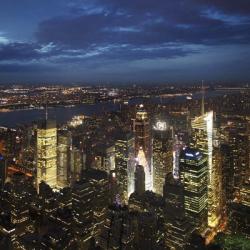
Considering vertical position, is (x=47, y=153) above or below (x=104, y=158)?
above

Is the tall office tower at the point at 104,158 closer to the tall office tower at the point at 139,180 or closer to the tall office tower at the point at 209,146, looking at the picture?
the tall office tower at the point at 139,180

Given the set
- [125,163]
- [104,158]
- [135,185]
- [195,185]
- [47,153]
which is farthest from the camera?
[47,153]

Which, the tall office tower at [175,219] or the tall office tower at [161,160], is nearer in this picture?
the tall office tower at [175,219]

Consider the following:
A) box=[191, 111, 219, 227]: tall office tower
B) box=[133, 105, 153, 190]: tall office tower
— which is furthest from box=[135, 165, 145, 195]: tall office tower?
box=[191, 111, 219, 227]: tall office tower

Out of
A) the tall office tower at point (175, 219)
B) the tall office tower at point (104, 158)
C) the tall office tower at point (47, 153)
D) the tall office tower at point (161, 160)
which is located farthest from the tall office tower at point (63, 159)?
the tall office tower at point (175, 219)

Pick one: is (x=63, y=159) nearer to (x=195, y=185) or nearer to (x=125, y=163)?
(x=125, y=163)

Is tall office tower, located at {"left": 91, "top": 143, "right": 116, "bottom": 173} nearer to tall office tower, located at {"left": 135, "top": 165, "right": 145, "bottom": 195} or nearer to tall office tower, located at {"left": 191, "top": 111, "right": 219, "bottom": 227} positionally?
tall office tower, located at {"left": 135, "top": 165, "right": 145, "bottom": 195}

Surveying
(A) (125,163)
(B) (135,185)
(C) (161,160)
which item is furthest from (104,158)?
(C) (161,160)
